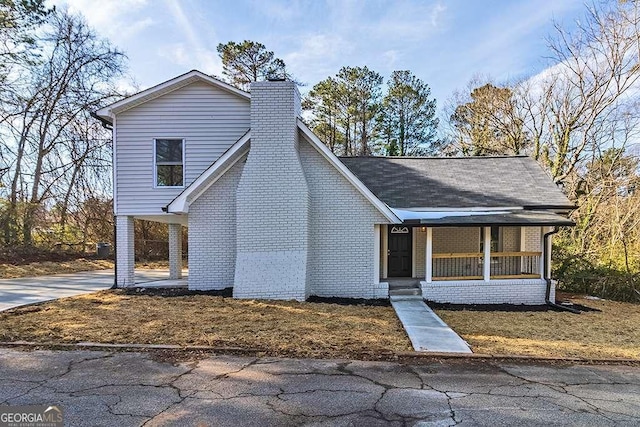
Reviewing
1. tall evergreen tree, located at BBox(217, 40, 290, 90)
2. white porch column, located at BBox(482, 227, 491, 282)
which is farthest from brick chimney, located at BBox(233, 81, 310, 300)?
tall evergreen tree, located at BBox(217, 40, 290, 90)

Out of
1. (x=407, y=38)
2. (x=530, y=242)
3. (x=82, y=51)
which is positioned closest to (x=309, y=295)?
(x=530, y=242)

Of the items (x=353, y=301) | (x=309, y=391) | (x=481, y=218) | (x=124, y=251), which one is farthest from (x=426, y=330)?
(x=124, y=251)

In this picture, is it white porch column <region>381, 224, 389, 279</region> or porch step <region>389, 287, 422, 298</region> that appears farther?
white porch column <region>381, 224, 389, 279</region>

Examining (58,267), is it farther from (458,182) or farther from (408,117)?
(408,117)

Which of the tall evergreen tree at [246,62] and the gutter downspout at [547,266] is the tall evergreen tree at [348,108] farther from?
the gutter downspout at [547,266]

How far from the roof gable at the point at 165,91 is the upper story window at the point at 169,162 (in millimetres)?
1264

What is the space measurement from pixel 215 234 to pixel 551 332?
8134 millimetres

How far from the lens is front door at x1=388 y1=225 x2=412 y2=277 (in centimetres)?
1295

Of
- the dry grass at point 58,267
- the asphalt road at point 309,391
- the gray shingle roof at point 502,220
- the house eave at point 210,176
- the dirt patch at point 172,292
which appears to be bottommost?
the dry grass at point 58,267

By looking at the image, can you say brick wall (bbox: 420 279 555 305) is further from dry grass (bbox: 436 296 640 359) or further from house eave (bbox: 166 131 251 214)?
house eave (bbox: 166 131 251 214)

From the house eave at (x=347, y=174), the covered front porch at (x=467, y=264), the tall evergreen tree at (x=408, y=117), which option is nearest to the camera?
the house eave at (x=347, y=174)

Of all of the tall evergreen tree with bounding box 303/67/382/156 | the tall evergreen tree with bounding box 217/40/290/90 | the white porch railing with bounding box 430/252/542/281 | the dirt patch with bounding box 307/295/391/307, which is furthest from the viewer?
the tall evergreen tree with bounding box 303/67/382/156

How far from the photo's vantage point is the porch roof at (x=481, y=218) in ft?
35.1

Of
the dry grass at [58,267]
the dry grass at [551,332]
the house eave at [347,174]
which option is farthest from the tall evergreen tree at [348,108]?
the dry grass at [551,332]
